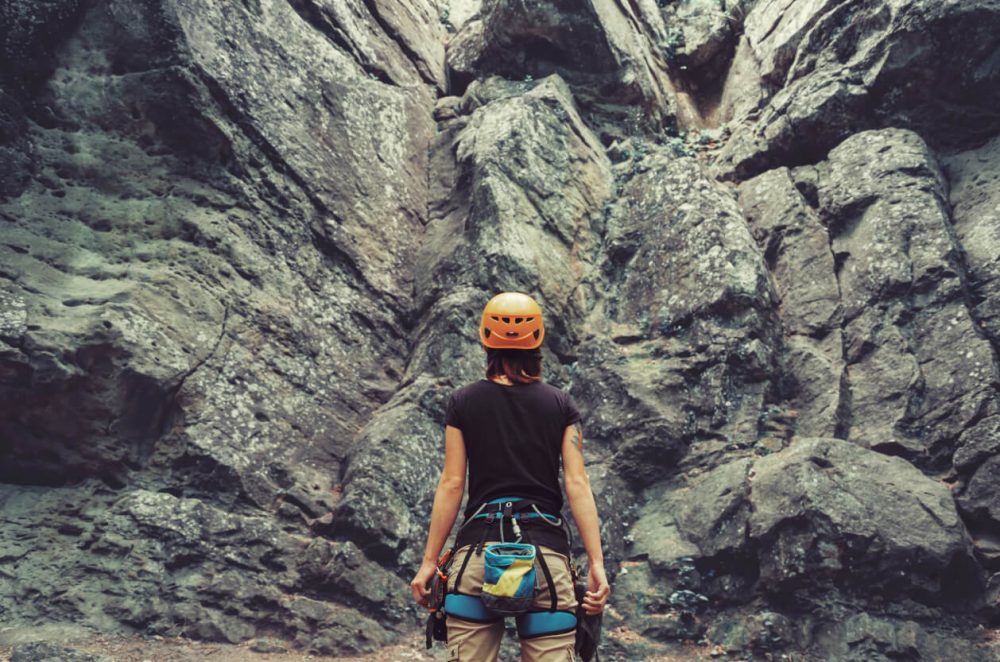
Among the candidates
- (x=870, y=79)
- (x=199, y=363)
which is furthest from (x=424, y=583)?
(x=870, y=79)

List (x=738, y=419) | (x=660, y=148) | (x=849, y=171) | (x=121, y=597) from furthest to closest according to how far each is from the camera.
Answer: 1. (x=660, y=148)
2. (x=849, y=171)
3. (x=738, y=419)
4. (x=121, y=597)

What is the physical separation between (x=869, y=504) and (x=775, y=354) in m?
2.58

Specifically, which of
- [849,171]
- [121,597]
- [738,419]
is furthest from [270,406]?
[849,171]

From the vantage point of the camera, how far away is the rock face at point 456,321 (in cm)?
756

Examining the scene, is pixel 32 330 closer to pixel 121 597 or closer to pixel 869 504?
pixel 121 597

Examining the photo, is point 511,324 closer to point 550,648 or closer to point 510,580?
point 510,580

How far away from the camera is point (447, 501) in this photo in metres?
3.66

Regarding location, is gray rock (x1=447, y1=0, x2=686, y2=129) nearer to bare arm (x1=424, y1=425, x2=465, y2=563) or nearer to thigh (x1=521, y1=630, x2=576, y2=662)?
bare arm (x1=424, y1=425, x2=465, y2=563)

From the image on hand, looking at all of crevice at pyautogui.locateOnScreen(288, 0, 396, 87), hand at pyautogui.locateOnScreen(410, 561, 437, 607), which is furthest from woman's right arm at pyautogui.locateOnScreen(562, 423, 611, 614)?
crevice at pyautogui.locateOnScreen(288, 0, 396, 87)

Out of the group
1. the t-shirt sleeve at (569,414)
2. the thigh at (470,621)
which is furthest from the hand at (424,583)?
the t-shirt sleeve at (569,414)

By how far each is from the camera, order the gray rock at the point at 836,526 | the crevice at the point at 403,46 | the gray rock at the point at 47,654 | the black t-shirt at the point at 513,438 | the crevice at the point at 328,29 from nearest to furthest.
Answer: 1. the black t-shirt at the point at 513,438
2. the gray rock at the point at 47,654
3. the gray rock at the point at 836,526
4. the crevice at the point at 328,29
5. the crevice at the point at 403,46

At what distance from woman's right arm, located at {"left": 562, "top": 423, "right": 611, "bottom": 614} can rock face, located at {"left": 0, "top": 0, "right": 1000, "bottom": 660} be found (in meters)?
5.00

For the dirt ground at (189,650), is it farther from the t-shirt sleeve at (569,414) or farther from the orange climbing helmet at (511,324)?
the orange climbing helmet at (511,324)

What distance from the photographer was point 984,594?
7547mm
